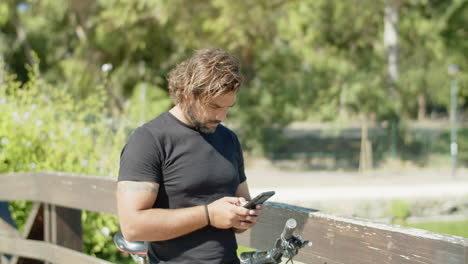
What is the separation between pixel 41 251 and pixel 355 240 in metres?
2.25

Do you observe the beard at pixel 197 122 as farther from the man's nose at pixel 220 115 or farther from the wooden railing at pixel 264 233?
the wooden railing at pixel 264 233

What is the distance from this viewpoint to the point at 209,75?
6.38 ft

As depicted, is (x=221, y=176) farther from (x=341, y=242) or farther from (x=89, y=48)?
(x=89, y=48)

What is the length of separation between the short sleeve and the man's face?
0.17m

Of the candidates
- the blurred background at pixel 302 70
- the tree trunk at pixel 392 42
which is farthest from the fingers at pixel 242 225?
the tree trunk at pixel 392 42

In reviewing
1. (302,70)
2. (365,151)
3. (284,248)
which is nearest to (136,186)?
(284,248)

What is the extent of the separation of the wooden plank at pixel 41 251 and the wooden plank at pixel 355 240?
47.7 inches

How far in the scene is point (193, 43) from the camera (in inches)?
749

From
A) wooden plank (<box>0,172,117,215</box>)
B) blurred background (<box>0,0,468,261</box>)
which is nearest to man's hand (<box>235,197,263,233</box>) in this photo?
wooden plank (<box>0,172,117,215</box>)

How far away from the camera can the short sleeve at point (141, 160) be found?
75.9 inches

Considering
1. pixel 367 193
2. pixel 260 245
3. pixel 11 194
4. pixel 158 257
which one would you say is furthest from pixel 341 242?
pixel 367 193

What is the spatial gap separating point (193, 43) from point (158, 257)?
17.3 meters

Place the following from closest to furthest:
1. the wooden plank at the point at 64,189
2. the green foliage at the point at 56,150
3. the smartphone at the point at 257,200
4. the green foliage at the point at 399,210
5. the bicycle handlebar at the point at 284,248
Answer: the smartphone at the point at 257,200 < the bicycle handlebar at the point at 284,248 < the wooden plank at the point at 64,189 < the green foliage at the point at 56,150 < the green foliage at the point at 399,210

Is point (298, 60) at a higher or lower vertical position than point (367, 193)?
higher
